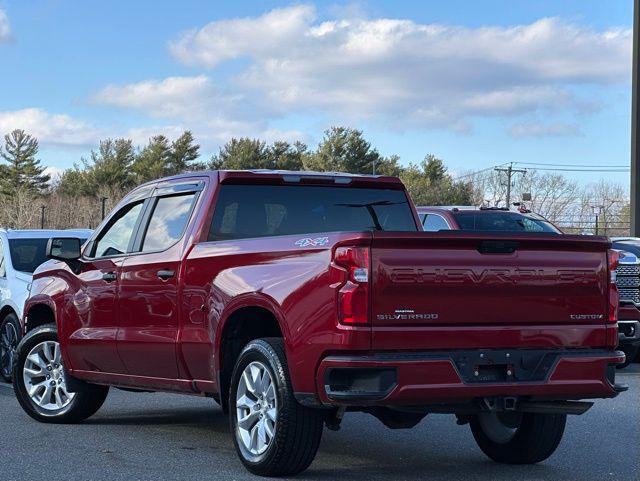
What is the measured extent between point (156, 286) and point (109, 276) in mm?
800

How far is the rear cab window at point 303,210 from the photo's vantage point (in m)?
8.26

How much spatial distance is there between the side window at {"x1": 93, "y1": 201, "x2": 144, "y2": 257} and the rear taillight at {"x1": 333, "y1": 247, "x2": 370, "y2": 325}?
3131 mm

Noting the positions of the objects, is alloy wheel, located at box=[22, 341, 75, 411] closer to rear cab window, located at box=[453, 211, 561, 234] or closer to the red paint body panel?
the red paint body panel

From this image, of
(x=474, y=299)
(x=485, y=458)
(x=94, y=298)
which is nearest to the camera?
(x=474, y=299)

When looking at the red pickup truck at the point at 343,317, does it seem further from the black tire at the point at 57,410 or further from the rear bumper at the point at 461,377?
the black tire at the point at 57,410

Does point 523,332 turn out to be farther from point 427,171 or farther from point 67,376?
point 427,171

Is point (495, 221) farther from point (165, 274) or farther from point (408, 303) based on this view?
point (408, 303)

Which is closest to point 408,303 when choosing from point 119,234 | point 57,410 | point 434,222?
point 119,234

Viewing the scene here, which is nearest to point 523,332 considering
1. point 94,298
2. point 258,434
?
point 258,434

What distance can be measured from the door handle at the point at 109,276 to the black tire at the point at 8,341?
13.9 ft

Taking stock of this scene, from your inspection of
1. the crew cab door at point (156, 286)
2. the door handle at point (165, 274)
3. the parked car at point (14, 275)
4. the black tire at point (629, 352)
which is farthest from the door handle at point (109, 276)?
the black tire at point (629, 352)

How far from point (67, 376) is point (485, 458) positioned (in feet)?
11.7

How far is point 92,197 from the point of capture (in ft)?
316

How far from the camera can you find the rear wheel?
12.9m
